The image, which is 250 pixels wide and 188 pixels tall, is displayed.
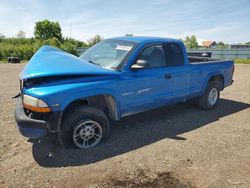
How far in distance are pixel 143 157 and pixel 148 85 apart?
4.75 feet

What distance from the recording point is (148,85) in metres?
4.98

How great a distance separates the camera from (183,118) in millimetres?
6090

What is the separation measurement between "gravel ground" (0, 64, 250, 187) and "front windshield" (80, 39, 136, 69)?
1.37 metres

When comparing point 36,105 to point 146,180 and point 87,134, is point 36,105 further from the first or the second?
point 146,180

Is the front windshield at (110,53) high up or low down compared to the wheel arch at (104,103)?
up

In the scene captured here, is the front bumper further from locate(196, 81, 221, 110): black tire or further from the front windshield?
locate(196, 81, 221, 110): black tire

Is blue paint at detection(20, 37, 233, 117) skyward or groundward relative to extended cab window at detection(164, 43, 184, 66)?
groundward

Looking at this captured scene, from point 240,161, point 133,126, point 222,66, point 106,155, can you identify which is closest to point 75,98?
point 106,155

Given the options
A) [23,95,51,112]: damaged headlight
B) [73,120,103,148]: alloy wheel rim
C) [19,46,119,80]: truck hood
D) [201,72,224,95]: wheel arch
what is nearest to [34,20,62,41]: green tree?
[201,72,224,95]: wheel arch

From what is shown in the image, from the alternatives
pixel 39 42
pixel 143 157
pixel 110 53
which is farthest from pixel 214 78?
pixel 39 42

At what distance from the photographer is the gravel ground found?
3.51 meters

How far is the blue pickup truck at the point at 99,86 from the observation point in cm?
386

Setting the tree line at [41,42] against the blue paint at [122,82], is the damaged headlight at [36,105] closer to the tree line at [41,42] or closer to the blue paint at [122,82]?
the blue paint at [122,82]

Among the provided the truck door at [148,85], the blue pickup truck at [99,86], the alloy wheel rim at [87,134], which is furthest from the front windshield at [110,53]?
the alloy wheel rim at [87,134]
